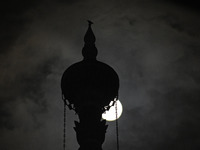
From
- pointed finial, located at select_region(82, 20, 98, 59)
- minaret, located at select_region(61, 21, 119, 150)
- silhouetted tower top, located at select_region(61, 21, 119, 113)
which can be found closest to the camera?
minaret, located at select_region(61, 21, 119, 150)

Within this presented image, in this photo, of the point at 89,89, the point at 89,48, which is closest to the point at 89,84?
the point at 89,89

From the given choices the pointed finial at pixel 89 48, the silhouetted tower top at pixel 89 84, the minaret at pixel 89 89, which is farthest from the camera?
the pointed finial at pixel 89 48

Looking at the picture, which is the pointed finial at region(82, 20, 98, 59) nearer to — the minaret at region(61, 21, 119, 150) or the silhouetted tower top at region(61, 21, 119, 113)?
the minaret at region(61, 21, 119, 150)

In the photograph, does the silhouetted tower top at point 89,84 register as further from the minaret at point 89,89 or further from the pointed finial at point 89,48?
the pointed finial at point 89,48

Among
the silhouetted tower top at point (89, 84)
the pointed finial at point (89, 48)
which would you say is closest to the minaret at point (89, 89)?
the silhouetted tower top at point (89, 84)

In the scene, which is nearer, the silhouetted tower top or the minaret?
the minaret

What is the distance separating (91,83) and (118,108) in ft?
11.7

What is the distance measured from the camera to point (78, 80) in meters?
50.0

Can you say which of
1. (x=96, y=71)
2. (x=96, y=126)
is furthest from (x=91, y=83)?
(x=96, y=126)

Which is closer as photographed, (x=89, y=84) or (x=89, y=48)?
(x=89, y=84)

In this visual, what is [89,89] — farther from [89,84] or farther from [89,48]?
[89,48]

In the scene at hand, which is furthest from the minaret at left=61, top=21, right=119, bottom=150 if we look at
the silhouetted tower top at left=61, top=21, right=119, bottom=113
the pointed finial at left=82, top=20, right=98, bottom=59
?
the pointed finial at left=82, top=20, right=98, bottom=59

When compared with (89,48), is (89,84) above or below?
below

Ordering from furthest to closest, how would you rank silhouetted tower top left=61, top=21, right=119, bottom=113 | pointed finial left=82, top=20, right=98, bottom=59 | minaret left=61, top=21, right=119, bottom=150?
1. pointed finial left=82, top=20, right=98, bottom=59
2. silhouetted tower top left=61, top=21, right=119, bottom=113
3. minaret left=61, top=21, right=119, bottom=150
